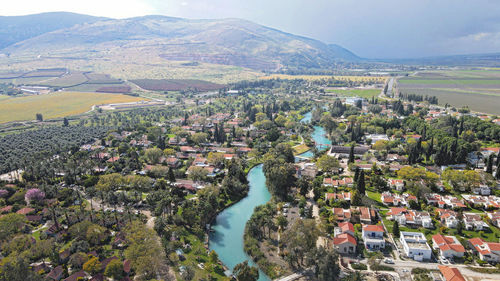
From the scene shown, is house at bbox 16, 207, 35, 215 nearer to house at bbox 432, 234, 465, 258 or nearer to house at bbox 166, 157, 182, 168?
house at bbox 166, 157, 182, 168

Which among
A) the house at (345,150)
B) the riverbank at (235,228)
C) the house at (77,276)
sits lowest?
the riverbank at (235,228)

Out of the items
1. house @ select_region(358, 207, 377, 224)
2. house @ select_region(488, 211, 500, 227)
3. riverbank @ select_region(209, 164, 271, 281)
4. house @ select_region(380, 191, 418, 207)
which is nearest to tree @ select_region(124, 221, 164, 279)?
riverbank @ select_region(209, 164, 271, 281)

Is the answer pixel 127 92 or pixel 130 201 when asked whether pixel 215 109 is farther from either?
pixel 130 201

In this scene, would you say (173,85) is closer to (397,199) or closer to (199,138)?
(199,138)

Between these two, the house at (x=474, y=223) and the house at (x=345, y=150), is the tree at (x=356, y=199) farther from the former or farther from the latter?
the house at (x=345, y=150)

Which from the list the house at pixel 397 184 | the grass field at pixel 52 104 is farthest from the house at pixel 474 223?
the grass field at pixel 52 104

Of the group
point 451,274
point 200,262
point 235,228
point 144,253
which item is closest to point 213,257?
point 200,262
